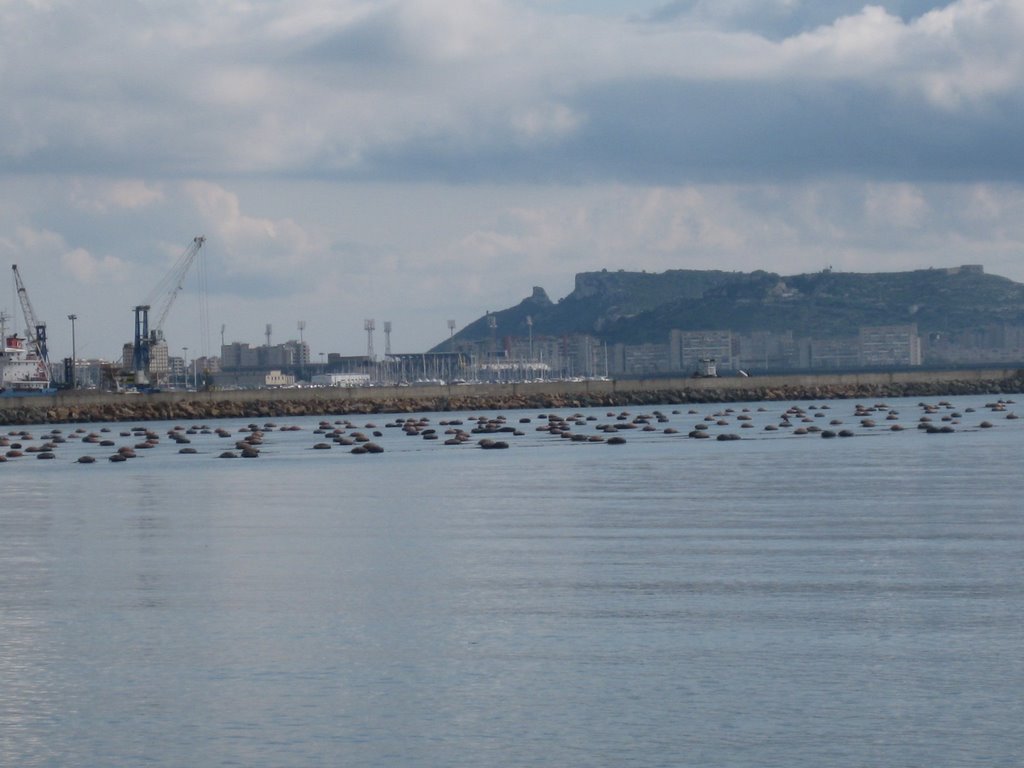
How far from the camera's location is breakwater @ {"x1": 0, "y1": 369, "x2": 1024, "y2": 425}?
464ft

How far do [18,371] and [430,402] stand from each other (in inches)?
1854

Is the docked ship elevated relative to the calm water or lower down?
elevated

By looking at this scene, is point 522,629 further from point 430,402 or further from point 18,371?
point 18,371

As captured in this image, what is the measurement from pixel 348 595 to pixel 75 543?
436 inches

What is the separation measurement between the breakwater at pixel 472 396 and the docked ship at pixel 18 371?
11.3 m

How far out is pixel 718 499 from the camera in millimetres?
42125

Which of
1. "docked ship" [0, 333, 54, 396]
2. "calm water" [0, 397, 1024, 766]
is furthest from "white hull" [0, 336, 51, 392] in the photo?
"calm water" [0, 397, 1024, 766]

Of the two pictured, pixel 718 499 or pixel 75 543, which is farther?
pixel 718 499

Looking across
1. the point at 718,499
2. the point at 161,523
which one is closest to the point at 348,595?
the point at 161,523

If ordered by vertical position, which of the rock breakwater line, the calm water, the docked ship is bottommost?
the calm water

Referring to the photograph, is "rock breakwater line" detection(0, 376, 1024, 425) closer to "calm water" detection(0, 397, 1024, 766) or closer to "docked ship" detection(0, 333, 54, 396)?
"docked ship" detection(0, 333, 54, 396)

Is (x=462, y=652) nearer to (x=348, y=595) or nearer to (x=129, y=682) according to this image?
(x=129, y=682)

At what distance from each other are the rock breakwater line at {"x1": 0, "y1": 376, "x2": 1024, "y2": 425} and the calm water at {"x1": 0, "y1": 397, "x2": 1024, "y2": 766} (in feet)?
316

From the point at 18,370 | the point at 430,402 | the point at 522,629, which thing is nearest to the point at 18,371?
the point at 18,370
